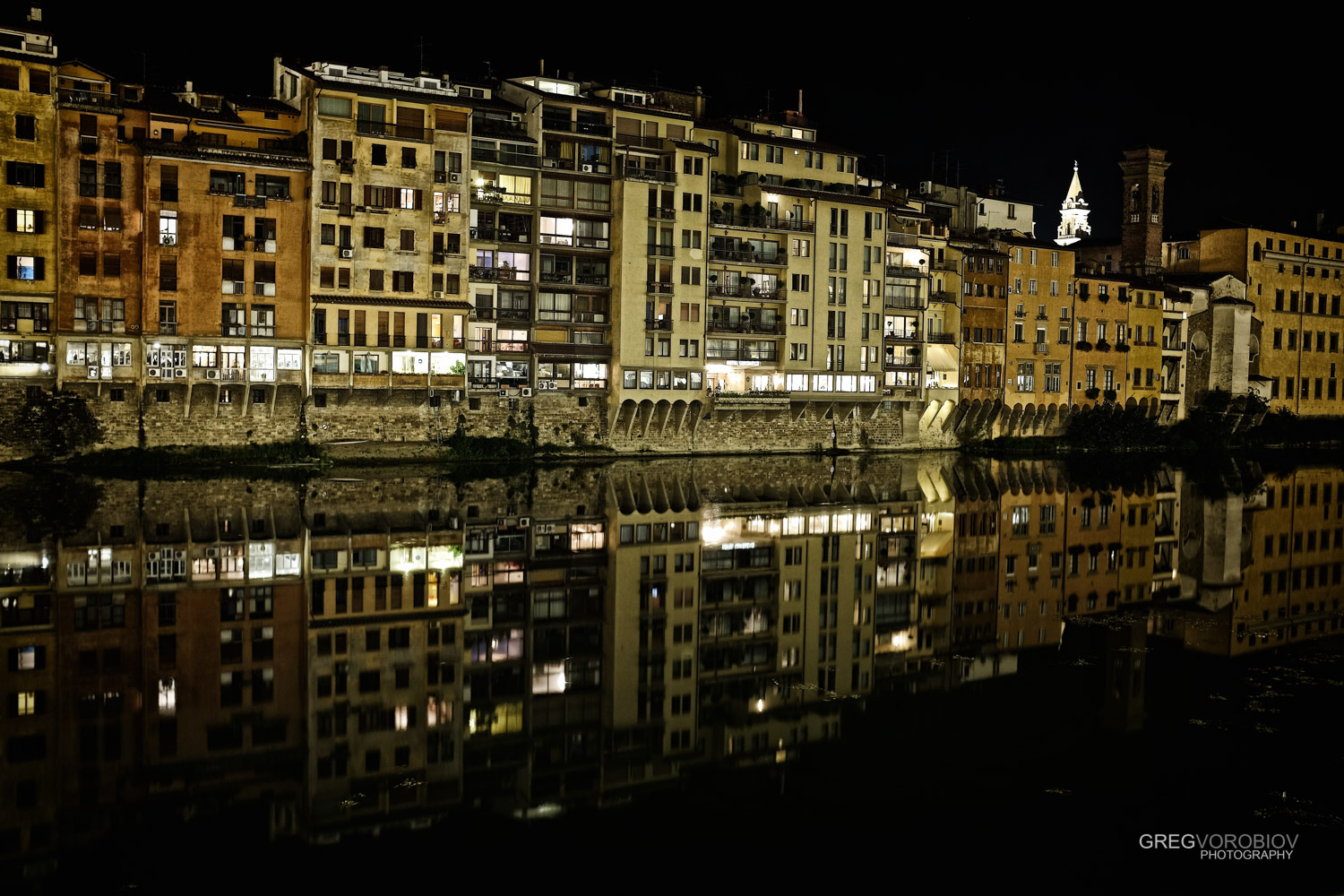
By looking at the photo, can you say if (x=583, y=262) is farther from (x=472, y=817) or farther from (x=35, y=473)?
(x=472, y=817)

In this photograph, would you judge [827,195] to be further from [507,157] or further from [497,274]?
[497,274]

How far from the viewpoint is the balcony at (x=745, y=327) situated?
73375 mm

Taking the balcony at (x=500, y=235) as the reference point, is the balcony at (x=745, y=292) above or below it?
below

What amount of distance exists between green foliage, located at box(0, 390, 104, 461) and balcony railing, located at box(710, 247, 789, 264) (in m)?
35.6

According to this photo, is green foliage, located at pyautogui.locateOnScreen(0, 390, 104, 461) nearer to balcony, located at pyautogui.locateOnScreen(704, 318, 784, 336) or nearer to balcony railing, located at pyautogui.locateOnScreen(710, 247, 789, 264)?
balcony, located at pyautogui.locateOnScreen(704, 318, 784, 336)

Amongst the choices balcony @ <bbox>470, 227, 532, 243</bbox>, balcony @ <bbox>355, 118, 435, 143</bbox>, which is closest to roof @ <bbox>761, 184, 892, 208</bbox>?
balcony @ <bbox>470, 227, 532, 243</bbox>

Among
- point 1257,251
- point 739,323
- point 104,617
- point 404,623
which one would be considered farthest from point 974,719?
point 1257,251

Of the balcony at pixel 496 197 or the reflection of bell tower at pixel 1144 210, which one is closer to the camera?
the balcony at pixel 496 197

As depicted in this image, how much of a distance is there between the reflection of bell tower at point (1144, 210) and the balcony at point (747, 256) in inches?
1772

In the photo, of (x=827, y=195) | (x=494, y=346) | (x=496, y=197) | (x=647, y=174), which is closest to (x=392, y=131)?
(x=496, y=197)

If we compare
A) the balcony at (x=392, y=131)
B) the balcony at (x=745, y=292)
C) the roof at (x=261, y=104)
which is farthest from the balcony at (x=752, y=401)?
the roof at (x=261, y=104)

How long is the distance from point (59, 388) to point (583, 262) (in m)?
27.8

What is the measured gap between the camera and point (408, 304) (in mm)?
61844

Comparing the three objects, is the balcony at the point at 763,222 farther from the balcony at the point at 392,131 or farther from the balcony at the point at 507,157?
the balcony at the point at 392,131
